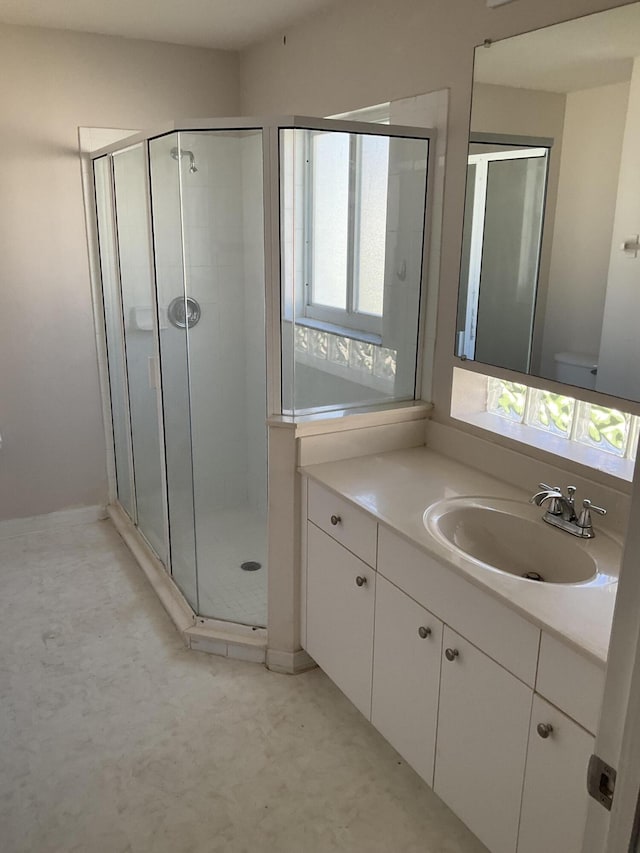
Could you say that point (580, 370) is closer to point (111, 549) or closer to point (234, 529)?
point (234, 529)

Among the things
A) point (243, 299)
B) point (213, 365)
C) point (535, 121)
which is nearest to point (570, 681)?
point (535, 121)

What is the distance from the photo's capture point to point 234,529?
295cm

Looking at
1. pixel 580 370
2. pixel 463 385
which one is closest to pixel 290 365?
pixel 463 385

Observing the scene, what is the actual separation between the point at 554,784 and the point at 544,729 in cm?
12

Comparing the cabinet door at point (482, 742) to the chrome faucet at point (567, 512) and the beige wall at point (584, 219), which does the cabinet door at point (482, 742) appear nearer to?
the chrome faucet at point (567, 512)

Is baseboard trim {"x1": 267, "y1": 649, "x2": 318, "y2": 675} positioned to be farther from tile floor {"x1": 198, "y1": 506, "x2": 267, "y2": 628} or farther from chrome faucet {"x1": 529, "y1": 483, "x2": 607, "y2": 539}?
chrome faucet {"x1": 529, "y1": 483, "x2": 607, "y2": 539}

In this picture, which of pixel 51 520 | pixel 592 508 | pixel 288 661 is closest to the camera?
pixel 592 508

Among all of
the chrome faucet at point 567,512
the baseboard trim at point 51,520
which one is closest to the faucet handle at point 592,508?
the chrome faucet at point 567,512

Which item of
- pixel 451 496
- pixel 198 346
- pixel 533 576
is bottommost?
pixel 533 576

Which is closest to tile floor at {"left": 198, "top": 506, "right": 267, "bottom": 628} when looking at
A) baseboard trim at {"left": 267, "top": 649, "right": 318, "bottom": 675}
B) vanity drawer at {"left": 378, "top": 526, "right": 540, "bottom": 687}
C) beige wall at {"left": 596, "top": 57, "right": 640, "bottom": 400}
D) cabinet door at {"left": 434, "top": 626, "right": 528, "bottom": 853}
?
baseboard trim at {"left": 267, "top": 649, "right": 318, "bottom": 675}

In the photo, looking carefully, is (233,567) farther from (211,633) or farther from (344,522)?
(344,522)

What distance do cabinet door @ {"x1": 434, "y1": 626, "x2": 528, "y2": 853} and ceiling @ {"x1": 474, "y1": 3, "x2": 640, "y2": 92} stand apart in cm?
144

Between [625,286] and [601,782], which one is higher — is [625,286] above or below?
above

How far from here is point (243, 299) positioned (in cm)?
268
